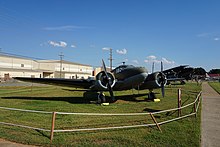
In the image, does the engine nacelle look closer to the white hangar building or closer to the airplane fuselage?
the airplane fuselage

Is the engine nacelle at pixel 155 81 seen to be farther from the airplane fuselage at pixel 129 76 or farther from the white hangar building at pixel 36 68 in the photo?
the white hangar building at pixel 36 68

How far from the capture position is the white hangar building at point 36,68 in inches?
2646

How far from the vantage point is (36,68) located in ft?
287

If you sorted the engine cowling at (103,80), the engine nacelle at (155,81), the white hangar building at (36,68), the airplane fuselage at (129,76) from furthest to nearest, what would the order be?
1. the white hangar building at (36,68)
2. the engine nacelle at (155,81)
3. the airplane fuselage at (129,76)
4. the engine cowling at (103,80)

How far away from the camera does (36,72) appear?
3007 inches

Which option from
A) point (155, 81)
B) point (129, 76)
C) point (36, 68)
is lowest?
point (155, 81)

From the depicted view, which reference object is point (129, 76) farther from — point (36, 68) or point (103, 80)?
point (36, 68)

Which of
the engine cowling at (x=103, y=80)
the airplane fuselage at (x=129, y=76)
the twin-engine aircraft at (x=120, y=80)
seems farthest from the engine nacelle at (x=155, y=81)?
the engine cowling at (x=103, y=80)

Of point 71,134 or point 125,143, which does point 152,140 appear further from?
point 71,134

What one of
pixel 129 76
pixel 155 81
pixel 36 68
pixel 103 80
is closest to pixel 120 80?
pixel 129 76

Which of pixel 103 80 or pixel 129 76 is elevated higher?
pixel 129 76

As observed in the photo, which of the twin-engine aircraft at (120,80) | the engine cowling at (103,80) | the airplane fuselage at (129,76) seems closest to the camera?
the engine cowling at (103,80)

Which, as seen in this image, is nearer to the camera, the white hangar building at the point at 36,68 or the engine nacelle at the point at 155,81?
the engine nacelle at the point at 155,81

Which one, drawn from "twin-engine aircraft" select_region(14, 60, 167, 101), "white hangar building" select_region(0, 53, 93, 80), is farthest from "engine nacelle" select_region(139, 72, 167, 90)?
"white hangar building" select_region(0, 53, 93, 80)
